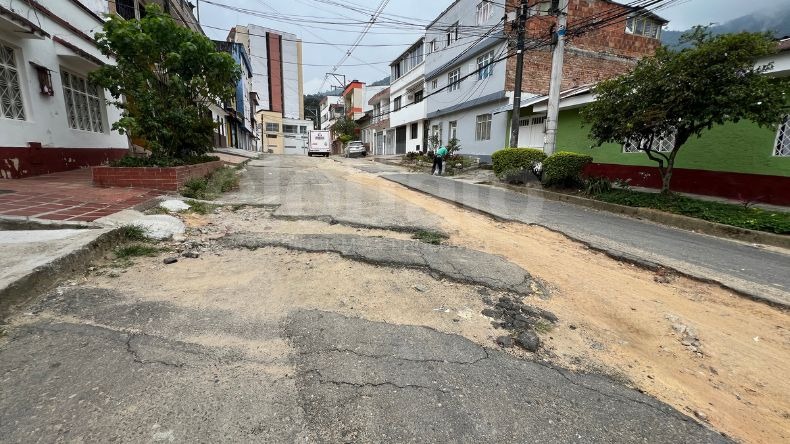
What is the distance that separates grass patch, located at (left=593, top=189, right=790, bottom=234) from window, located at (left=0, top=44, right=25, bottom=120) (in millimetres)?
12362

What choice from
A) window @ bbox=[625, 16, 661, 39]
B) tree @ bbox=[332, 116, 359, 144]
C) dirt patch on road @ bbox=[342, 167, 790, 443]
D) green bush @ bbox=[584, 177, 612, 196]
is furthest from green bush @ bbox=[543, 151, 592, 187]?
tree @ bbox=[332, 116, 359, 144]

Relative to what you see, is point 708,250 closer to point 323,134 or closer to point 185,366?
point 185,366

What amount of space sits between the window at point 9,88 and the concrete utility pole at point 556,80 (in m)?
12.6

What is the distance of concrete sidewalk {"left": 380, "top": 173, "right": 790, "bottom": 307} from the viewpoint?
4.13 meters

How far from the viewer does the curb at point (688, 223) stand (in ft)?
19.5

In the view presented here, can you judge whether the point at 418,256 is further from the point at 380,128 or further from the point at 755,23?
the point at 755,23

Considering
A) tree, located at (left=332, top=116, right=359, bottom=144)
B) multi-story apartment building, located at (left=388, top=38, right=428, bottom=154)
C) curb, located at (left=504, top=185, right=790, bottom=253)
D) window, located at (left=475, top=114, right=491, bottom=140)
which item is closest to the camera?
curb, located at (left=504, top=185, right=790, bottom=253)

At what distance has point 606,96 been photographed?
27.7 feet

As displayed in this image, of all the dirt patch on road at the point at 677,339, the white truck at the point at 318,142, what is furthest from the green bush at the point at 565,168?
the white truck at the point at 318,142

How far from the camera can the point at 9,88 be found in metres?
6.63

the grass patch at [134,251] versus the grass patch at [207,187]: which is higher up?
the grass patch at [207,187]

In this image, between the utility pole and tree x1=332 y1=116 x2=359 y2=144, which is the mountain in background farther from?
tree x1=332 y1=116 x2=359 y2=144

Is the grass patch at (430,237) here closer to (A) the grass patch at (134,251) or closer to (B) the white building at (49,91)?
(A) the grass patch at (134,251)

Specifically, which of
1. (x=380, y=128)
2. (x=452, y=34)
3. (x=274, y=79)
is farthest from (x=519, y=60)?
(x=274, y=79)
